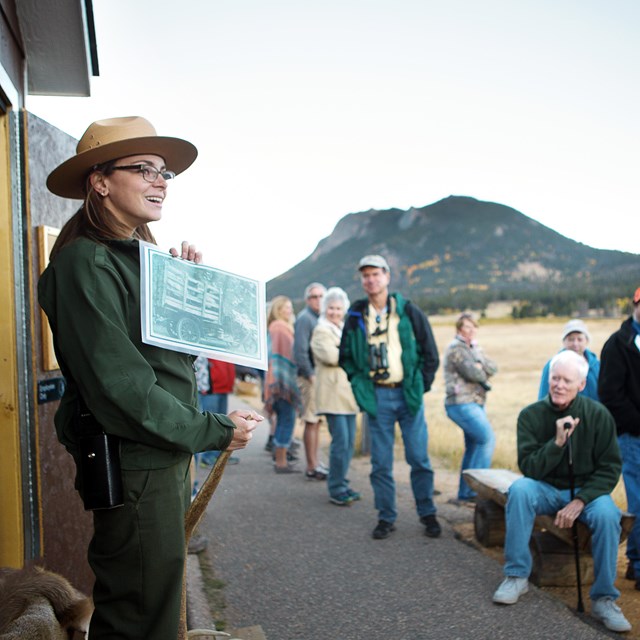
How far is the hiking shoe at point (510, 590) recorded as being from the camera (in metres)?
4.11

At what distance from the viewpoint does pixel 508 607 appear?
4074 mm

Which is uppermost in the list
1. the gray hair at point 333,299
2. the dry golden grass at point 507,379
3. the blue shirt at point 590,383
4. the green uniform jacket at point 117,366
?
the gray hair at point 333,299

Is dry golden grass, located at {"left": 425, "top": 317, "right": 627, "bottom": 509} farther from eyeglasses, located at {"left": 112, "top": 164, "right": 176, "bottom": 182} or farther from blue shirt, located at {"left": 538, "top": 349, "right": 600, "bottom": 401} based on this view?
eyeglasses, located at {"left": 112, "top": 164, "right": 176, "bottom": 182}

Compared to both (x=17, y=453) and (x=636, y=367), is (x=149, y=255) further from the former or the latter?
(x=636, y=367)

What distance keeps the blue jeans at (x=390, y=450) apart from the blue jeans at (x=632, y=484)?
1512 millimetres

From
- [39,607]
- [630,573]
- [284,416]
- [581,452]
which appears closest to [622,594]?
[630,573]

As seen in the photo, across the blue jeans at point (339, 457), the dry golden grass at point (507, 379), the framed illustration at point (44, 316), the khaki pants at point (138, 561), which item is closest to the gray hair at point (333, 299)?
the blue jeans at point (339, 457)

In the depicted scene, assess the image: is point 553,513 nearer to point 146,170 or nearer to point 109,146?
point 146,170

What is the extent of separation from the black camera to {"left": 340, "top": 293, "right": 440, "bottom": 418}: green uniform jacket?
6cm

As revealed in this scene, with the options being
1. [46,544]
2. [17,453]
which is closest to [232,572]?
[46,544]

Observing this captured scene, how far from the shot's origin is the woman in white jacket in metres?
6.54

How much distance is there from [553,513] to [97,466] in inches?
133

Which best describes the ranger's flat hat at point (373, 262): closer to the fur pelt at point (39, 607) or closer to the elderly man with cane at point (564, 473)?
the elderly man with cane at point (564, 473)

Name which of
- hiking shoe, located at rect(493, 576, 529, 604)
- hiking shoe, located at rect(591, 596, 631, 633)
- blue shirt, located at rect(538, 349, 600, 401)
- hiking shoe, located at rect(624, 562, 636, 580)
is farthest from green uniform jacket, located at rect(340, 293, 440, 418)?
hiking shoe, located at rect(591, 596, 631, 633)
